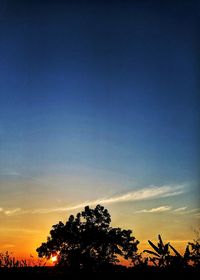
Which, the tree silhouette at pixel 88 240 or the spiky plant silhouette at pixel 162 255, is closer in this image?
the spiky plant silhouette at pixel 162 255

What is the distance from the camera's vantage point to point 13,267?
14375 mm

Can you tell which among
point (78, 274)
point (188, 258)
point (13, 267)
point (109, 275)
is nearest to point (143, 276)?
point (188, 258)

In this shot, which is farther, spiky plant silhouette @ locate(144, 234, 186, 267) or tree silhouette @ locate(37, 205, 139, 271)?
tree silhouette @ locate(37, 205, 139, 271)

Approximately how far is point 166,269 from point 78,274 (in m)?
5.11

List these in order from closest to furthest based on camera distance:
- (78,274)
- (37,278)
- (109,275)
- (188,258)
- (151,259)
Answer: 1. (188,258)
2. (151,259)
3. (109,275)
4. (78,274)
5. (37,278)

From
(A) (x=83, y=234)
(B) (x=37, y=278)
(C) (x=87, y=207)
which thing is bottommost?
(B) (x=37, y=278)

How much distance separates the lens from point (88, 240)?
41812 mm

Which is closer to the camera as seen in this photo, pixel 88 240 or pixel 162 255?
pixel 162 255

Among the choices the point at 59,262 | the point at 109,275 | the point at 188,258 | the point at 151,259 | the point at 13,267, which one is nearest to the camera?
→ the point at 188,258

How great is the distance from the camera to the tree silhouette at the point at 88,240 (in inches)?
1629

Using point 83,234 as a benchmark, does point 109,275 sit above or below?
below

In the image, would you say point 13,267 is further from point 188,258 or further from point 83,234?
point 83,234

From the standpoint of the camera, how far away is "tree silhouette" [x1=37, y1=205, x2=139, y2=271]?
41.4 m

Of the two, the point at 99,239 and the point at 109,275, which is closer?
the point at 109,275
